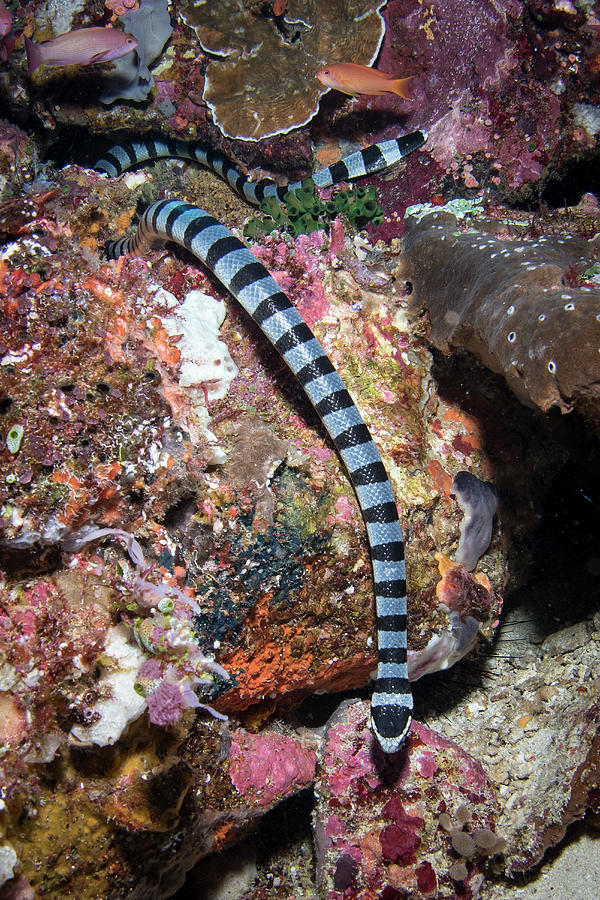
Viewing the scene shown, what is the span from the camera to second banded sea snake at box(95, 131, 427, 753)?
2902 millimetres

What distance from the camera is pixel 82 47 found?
4.10 m

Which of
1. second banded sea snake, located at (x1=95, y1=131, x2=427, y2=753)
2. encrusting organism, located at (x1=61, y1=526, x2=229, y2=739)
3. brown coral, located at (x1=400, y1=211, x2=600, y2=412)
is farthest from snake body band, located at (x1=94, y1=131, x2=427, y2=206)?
encrusting organism, located at (x1=61, y1=526, x2=229, y2=739)

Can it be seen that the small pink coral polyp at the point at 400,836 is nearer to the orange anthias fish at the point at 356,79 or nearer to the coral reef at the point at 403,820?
the coral reef at the point at 403,820

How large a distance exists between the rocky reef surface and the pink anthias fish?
2.01 ft

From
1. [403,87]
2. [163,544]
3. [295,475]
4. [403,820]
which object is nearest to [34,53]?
[403,87]

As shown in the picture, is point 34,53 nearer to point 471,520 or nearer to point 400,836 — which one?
point 471,520

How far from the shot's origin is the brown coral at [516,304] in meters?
2.38

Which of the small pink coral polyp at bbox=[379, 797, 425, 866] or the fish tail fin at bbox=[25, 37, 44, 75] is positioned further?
the fish tail fin at bbox=[25, 37, 44, 75]

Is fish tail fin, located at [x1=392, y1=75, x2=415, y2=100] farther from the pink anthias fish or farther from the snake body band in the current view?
the pink anthias fish

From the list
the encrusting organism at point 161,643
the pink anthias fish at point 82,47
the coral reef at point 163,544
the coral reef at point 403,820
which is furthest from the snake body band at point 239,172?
the coral reef at point 403,820

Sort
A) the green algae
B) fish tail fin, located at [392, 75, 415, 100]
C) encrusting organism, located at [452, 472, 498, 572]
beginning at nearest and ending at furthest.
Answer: encrusting organism, located at [452, 472, 498, 572]
the green algae
fish tail fin, located at [392, 75, 415, 100]

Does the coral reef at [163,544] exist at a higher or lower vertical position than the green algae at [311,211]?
lower

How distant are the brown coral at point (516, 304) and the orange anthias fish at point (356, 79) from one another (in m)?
1.23

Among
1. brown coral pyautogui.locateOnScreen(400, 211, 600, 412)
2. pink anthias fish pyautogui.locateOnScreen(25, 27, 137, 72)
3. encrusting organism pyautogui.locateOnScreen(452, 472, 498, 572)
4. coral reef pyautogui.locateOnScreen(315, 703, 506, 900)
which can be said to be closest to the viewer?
brown coral pyautogui.locateOnScreen(400, 211, 600, 412)
